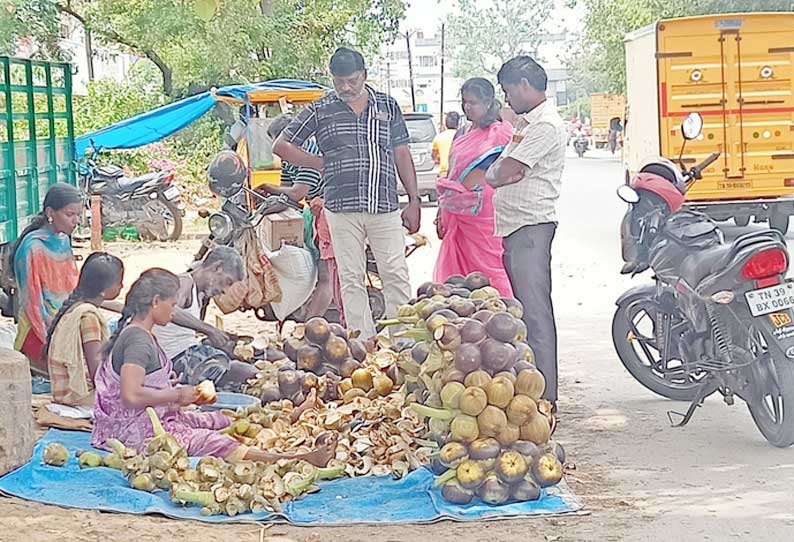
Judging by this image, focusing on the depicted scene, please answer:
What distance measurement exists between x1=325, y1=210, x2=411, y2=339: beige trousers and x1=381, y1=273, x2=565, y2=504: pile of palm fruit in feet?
7.33

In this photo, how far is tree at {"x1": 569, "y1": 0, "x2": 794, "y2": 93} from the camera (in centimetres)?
2828

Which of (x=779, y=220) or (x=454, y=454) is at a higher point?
(x=779, y=220)

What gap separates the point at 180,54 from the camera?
2325cm

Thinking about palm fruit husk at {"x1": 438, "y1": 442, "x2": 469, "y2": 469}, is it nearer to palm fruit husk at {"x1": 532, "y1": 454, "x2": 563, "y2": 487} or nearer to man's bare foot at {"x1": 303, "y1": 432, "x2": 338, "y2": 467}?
palm fruit husk at {"x1": 532, "y1": 454, "x2": 563, "y2": 487}

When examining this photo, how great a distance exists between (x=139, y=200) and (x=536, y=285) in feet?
40.8

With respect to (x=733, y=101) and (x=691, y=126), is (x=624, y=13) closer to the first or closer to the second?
(x=733, y=101)

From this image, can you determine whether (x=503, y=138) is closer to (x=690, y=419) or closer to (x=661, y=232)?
(x=661, y=232)

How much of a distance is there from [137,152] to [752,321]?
18.9 m

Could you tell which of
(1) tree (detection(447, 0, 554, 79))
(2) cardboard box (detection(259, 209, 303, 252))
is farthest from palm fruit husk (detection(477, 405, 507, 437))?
(1) tree (detection(447, 0, 554, 79))

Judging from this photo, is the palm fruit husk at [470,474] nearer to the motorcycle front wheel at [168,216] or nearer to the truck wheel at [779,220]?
the truck wheel at [779,220]

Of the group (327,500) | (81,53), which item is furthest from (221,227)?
(81,53)

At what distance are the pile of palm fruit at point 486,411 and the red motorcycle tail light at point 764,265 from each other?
139cm

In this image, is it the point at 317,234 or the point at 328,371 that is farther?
the point at 317,234

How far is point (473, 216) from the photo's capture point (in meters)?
7.96
